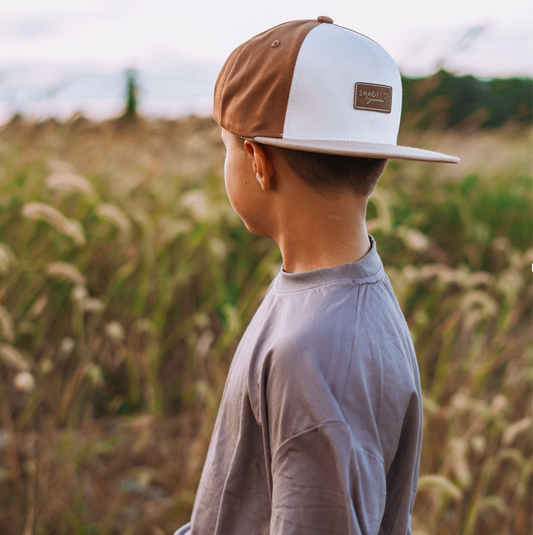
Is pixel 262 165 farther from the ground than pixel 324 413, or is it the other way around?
pixel 262 165

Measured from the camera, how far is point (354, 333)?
789mm

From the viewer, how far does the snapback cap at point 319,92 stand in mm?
838

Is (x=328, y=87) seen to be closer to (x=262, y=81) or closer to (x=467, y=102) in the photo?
(x=262, y=81)

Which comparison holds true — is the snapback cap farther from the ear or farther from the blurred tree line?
the blurred tree line

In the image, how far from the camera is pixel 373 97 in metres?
0.87

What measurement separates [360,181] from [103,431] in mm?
2140

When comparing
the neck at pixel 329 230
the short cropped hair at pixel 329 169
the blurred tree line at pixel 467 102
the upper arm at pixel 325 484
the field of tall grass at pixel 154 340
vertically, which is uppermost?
the blurred tree line at pixel 467 102

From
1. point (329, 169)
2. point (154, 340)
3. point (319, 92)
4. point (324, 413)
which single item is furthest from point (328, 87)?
point (154, 340)

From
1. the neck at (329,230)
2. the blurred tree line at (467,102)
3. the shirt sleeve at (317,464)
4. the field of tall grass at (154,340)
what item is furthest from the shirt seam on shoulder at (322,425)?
the blurred tree line at (467,102)

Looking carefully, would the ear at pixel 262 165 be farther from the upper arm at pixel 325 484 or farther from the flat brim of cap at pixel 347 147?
the upper arm at pixel 325 484

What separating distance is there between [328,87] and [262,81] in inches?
4.1

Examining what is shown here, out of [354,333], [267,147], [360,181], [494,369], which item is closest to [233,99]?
[267,147]

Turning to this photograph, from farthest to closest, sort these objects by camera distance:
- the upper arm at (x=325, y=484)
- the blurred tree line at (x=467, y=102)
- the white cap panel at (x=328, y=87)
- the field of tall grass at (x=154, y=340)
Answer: the blurred tree line at (x=467, y=102) < the field of tall grass at (x=154, y=340) < the white cap panel at (x=328, y=87) < the upper arm at (x=325, y=484)

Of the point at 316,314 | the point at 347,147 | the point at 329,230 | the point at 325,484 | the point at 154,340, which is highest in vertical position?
the point at 347,147
